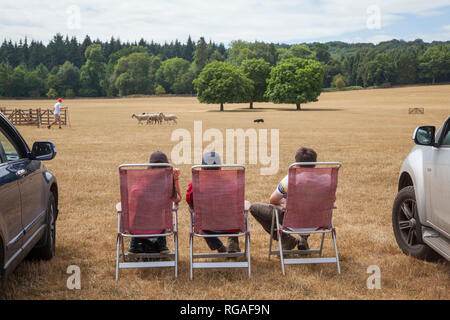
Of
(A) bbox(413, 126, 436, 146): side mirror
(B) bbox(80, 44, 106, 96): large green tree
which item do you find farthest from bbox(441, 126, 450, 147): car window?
(B) bbox(80, 44, 106, 96): large green tree

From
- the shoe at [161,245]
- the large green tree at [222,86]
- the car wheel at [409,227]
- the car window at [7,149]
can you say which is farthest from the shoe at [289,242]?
the large green tree at [222,86]

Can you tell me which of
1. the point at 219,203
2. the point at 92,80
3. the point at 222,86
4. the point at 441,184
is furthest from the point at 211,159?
the point at 92,80

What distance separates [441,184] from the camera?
4.39 meters

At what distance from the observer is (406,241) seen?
18.3 ft

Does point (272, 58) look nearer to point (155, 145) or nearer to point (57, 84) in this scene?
point (57, 84)

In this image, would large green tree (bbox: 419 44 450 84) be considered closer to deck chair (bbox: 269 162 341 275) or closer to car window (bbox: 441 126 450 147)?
car window (bbox: 441 126 450 147)

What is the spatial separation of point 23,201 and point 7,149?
2.22ft

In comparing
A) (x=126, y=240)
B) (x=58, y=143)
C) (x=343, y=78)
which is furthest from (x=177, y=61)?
(x=126, y=240)

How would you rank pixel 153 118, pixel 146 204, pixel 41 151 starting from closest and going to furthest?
1. pixel 146 204
2. pixel 41 151
3. pixel 153 118

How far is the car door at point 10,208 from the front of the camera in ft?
11.6

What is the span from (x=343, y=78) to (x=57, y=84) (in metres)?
84.6

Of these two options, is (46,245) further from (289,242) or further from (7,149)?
(289,242)

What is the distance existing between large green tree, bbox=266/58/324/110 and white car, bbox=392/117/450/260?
234ft

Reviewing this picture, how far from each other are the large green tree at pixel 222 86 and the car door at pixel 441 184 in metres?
71.2
